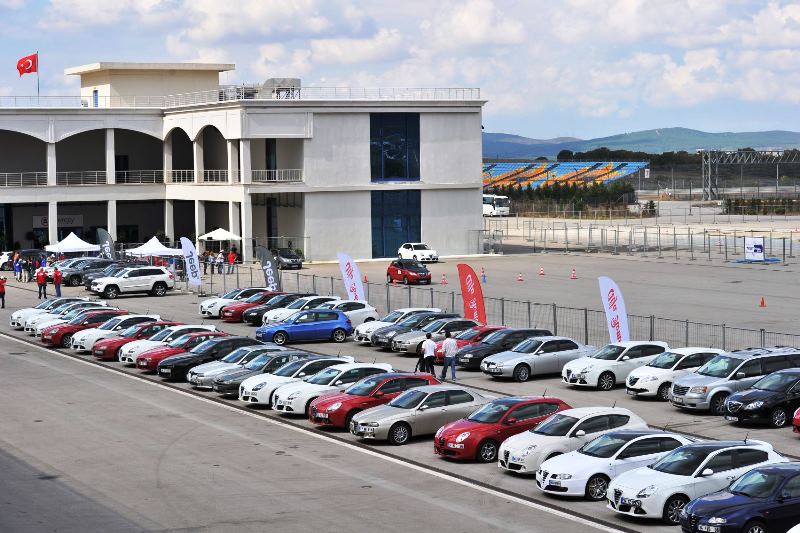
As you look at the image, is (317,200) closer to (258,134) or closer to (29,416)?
(258,134)

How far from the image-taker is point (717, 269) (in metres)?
67.2

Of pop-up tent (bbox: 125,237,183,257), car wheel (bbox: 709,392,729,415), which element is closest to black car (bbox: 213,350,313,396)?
car wheel (bbox: 709,392,729,415)

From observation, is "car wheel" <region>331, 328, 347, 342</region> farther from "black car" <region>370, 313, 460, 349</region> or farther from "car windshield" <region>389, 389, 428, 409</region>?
"car windshield" <region>389, 389, 428, 409</region>

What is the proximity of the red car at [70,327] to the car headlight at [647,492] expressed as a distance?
27.6 m

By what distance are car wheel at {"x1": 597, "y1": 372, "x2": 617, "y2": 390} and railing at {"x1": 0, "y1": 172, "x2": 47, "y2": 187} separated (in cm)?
5769

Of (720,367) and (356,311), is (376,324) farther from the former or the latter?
(720,367)

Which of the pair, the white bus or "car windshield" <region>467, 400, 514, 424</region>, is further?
the white bus

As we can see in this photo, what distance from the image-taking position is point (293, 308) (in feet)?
149

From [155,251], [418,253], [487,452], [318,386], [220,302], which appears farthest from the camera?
[418,253]

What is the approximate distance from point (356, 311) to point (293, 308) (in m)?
2.69

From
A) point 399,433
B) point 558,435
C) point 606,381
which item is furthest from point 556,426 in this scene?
point 606,381

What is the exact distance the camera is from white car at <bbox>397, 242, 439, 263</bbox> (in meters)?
75.2

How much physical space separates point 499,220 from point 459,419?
335 feet

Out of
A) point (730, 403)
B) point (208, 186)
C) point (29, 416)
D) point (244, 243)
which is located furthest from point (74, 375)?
point (208, 186)
